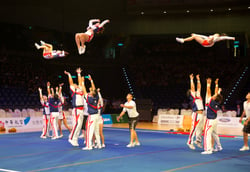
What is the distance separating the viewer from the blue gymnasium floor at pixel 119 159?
848 cm

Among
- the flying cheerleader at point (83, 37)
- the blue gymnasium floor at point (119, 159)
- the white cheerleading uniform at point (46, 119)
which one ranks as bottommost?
the blue gymnasium floor at point (119, 159)

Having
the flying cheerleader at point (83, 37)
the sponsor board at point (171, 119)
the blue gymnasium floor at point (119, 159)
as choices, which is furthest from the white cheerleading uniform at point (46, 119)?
the sponsor board at point (171, 119)

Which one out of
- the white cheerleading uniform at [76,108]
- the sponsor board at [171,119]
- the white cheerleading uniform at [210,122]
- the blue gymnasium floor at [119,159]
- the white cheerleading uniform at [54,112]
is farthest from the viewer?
the sponsor board at [171,119]

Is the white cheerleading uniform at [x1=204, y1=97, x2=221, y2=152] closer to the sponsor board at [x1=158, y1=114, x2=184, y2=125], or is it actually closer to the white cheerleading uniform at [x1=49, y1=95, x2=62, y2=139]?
the white cheerleading uniform at [x1=49, y1=95, x2=62, y2=139]

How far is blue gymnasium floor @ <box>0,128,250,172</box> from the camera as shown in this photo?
334 inches

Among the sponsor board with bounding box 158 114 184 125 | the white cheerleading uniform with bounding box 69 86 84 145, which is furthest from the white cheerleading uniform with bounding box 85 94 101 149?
the sponsor board with bounding box 158 114 184 125

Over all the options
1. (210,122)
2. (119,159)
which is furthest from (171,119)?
(119,159)

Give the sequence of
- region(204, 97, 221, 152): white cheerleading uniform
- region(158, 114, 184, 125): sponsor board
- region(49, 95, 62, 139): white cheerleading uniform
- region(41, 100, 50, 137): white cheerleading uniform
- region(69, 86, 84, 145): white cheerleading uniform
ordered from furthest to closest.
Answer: region(158, 114, 184, 125): sponsor board → region(41, 100, 50, 137): white cheerleading uniform → region(49, 95, 62, 139): white cheerleading uniform → region(69, 86, 84, 145): white cheerleading uniform → region(204, 97, 221, 152): white cheerleading uniform

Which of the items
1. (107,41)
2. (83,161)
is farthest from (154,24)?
(83,161)

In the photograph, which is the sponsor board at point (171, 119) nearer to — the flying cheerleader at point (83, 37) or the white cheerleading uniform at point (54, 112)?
the white cheerleading uniform at point (54, 112)

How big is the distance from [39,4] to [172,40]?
14.4m

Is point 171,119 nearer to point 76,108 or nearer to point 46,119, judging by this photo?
point 46,119

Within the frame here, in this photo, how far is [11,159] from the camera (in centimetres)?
972

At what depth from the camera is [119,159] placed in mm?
9859
